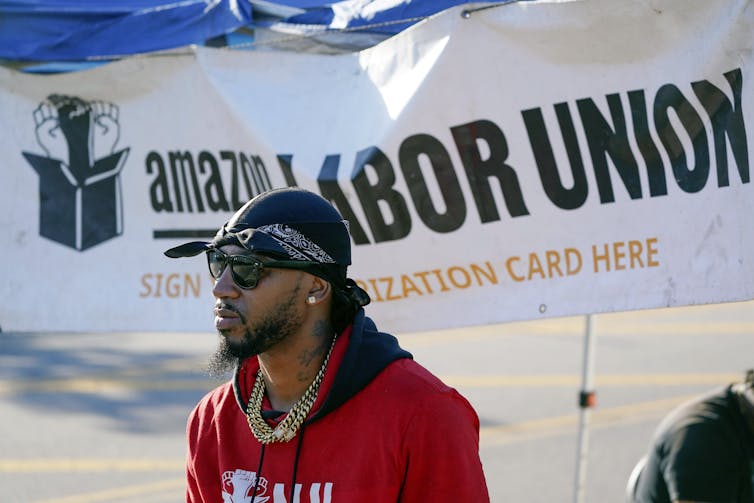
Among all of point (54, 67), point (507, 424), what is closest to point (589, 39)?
point (54, 67)

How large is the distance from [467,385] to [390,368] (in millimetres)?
7227

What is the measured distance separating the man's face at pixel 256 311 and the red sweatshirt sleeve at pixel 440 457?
1.31 feet

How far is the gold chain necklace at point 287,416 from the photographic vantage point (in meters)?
2.62

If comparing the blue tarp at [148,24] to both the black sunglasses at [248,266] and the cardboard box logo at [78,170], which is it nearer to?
the cardboard box logo at [78,170]

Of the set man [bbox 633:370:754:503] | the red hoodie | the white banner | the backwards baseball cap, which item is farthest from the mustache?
man [bbox 633:370:754:503]

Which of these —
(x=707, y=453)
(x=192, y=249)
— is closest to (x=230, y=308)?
(x=192, y=249)

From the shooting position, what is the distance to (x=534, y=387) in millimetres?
9672

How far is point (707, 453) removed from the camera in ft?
13.6

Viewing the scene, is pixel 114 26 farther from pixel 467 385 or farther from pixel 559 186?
pixel 467 385

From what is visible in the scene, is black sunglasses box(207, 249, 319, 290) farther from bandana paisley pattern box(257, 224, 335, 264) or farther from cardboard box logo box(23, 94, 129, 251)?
cardboard box logo box(23, 94, 129, 251)

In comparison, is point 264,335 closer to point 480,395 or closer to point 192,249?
point 192,249

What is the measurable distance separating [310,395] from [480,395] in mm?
6906

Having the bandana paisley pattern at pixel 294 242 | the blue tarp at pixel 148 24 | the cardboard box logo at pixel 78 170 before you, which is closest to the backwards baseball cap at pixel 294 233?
the bandana paisley pattern at pixel 294 242

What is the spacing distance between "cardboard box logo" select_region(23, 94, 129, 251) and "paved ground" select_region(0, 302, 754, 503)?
354 centimetres
